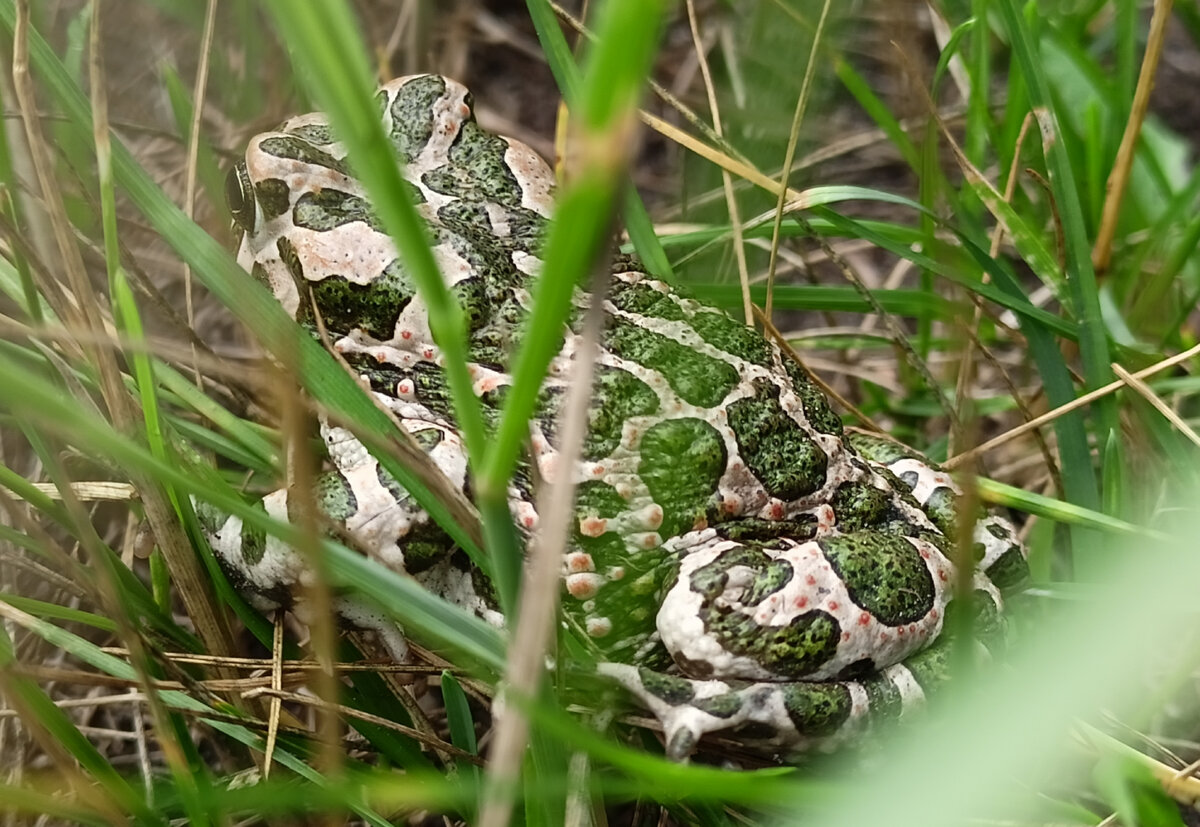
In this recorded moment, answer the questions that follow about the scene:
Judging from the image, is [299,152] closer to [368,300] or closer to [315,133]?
[315,133]

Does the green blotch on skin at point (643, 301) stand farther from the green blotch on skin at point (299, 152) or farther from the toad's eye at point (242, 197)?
the toad's eye at point (242, 197)

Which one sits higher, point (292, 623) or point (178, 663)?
point (178, 663)

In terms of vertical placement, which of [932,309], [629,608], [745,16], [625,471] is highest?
[745,16]

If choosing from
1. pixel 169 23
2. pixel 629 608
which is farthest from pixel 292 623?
pixel 169 23

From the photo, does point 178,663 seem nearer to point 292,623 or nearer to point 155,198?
point 292,623

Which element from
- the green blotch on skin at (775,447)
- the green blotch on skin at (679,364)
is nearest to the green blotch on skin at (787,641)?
the green blotch on skin at (775,447)

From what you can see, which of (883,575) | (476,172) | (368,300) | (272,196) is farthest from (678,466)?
(272,196)

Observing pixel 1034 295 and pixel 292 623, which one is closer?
pixel 292 623
